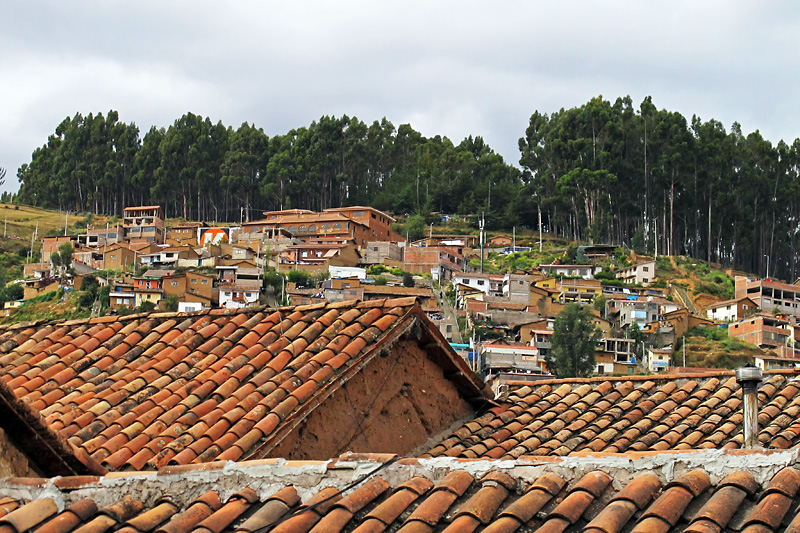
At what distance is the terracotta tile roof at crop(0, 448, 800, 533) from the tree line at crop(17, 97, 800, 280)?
3185 inches

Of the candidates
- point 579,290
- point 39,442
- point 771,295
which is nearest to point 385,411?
point 39,442

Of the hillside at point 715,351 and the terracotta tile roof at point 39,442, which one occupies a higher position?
the terracotta tile roof at point 39,442

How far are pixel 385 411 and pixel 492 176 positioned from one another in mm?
97871

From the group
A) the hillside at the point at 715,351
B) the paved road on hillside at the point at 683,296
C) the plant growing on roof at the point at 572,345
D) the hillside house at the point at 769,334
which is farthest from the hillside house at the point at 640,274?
the plant growing on roof at the point at 572,345

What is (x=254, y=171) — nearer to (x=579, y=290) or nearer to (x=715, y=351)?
(x=579, y=290)

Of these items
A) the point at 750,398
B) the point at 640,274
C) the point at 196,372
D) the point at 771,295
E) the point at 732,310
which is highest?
the point at 750,398

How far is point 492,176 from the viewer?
10400 centimetres

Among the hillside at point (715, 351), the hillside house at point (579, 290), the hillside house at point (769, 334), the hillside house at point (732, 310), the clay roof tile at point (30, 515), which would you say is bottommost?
the hillside at point (715, 351)

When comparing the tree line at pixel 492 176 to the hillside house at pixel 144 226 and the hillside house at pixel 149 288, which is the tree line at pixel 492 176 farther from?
the hillside house at pixel 149 288

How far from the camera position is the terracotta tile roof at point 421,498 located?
13.4 ft

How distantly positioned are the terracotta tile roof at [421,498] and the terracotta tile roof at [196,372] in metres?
1.01

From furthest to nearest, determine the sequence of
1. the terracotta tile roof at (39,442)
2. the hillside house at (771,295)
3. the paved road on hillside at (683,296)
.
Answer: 1. the paved road on hillside at (683,296)
2. the hillside house at (771,295)
3. the terracotta tile roof at (39,442)

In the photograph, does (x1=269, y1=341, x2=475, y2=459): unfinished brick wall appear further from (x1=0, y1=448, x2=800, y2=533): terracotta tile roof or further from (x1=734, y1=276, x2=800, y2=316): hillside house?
(x1=734, y1=276, x2=800, y2=316): hillside house

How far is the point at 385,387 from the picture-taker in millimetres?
7242
